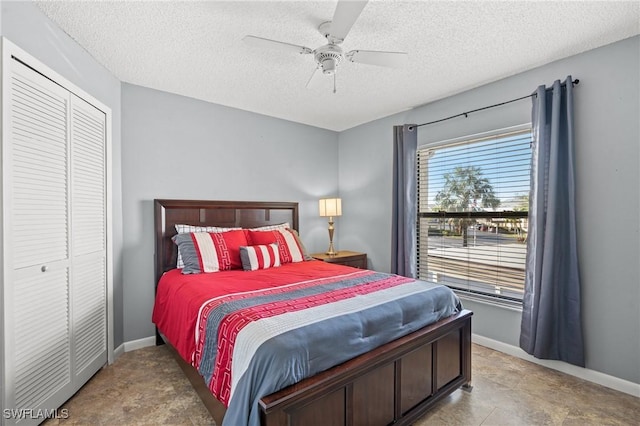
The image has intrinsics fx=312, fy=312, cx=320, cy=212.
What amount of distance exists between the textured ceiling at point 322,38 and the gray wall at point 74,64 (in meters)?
0.08

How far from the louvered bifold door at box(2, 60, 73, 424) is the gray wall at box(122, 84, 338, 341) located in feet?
2.90

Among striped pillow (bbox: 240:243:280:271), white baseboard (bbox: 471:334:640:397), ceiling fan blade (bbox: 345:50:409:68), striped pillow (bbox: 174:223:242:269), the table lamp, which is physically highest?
ceiling fan blade (bbox: 345:50:409:68)

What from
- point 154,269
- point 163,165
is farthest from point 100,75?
point 154,269

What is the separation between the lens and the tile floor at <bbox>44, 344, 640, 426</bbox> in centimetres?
197

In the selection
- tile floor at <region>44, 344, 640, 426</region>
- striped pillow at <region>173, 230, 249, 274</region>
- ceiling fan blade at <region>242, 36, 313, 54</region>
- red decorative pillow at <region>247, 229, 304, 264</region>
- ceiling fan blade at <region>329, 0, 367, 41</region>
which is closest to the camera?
ceiling fan blade at <region>329, 0, 367, 41</region>

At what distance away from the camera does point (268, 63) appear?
2654mm

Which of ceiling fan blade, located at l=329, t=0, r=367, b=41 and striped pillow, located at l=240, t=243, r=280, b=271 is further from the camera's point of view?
striped pillow, located at l=240, t=243, r=280, b=271

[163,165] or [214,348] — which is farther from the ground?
[163,165]

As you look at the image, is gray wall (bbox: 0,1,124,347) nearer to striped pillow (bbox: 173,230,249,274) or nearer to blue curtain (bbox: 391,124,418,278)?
striped pillow (bbox: 173,230,249,274)

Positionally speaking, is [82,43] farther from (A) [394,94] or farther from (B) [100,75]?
(A) [394,94]

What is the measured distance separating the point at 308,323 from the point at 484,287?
2.36 m

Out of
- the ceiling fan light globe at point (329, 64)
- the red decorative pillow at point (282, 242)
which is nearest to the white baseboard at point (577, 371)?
the red decorative pillow at point (282, 242)

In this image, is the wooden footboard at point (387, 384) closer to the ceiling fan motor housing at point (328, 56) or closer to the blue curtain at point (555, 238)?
the blue curtain at point (555, 238)

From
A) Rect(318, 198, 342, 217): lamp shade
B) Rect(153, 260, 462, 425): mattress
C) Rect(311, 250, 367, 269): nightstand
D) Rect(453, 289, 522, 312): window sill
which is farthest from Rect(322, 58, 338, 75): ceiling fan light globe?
Rect(453, 289, 522, 312): window sill
